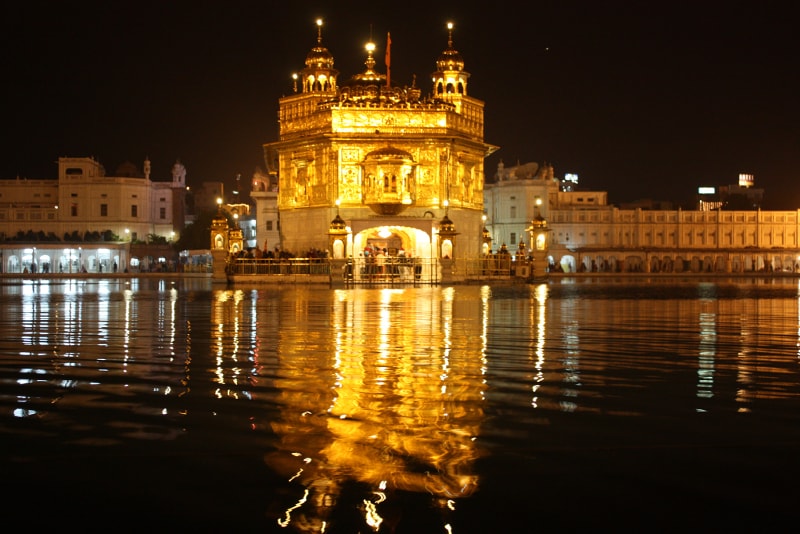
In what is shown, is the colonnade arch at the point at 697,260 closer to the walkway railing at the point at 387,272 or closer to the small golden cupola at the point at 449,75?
the small golden cupola at the point at 449,75

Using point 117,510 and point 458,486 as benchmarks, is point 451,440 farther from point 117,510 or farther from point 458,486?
point 117,510

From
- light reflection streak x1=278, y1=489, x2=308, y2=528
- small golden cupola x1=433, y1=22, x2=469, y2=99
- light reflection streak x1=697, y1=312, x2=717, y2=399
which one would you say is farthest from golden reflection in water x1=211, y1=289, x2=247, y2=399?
small golden cupola x1=433, y1=22, x2=469, y2=99

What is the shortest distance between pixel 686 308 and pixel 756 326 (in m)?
5.67

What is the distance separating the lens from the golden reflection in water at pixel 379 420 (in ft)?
15.8

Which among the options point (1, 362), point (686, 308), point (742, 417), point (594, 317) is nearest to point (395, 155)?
point (686, 308)

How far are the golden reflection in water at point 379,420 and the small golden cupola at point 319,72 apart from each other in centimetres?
4427

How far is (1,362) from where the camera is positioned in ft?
32.7

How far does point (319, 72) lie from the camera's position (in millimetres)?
55344

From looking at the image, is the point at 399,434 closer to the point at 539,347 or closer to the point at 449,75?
the point at 539,347

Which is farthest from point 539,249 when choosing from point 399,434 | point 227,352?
point 399,434

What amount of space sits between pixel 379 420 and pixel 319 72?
50652mm

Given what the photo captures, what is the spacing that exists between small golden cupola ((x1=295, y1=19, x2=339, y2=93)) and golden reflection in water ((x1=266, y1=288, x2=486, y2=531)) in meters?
44.3

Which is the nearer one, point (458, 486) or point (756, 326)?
point (458, 486)

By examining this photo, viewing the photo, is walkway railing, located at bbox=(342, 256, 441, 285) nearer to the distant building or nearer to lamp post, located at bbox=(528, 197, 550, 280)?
lamp post, located at bbox=(528, 197, 550, 280)
